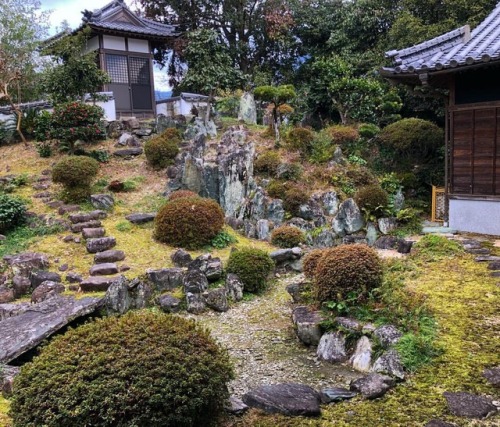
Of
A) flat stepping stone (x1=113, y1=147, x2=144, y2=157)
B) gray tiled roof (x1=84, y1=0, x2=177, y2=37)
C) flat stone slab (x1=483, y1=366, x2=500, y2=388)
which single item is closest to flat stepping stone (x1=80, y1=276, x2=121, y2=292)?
flat stone slab (x1=483, y1=366, x2=500, y2=388)

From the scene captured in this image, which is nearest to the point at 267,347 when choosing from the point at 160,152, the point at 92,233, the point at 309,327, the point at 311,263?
the point at 309,327

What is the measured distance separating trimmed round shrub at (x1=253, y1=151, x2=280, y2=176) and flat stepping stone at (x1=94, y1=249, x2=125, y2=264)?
19.5 feet

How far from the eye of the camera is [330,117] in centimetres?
2009

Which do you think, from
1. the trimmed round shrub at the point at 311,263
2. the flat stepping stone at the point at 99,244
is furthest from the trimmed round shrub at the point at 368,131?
the flat stepping stone at the point at 99,244

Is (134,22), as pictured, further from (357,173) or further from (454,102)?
(454,102)

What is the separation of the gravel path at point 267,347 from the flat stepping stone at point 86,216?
193 inches

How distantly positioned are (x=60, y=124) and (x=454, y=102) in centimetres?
1162

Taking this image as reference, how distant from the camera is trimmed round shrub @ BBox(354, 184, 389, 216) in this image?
1224 centimetres

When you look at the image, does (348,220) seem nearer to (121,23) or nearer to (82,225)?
(82,225)

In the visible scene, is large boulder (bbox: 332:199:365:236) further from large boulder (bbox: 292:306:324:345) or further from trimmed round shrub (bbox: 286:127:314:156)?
large boulder (bbox: 292:306:324:345)

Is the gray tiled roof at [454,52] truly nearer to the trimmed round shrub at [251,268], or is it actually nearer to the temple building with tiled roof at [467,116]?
the temple building with tiled roof at [467,116]

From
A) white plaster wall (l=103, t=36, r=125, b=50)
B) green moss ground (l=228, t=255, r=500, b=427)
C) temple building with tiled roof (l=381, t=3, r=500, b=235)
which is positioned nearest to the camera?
green moss ground (l=228, t=255, r=500, b=427)

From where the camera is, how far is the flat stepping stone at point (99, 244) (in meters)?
9.66

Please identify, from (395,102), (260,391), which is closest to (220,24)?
(395,102)
